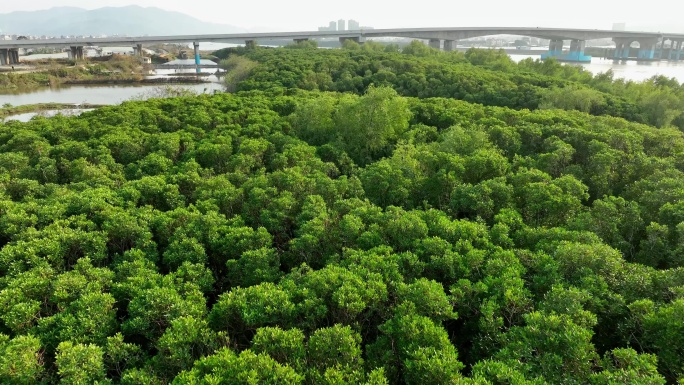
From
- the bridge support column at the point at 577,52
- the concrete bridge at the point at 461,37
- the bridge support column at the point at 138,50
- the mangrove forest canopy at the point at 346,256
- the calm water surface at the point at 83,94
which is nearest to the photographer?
the mangrove forest canopy at the point at 346,256

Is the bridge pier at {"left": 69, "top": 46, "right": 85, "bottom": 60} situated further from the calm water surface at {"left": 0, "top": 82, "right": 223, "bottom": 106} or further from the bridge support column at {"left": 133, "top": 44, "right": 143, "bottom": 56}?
the calm water surface at {"left": 0, "top": 82, "right": 223, "bottom": 106}

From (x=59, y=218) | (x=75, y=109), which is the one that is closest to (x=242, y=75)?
(x=75, y=109)

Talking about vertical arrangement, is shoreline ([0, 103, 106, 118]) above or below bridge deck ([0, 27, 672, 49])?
below

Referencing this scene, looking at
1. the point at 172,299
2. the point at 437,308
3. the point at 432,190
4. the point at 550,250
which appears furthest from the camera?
the point at 432,190

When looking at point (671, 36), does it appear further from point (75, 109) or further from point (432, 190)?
point (75, 109)

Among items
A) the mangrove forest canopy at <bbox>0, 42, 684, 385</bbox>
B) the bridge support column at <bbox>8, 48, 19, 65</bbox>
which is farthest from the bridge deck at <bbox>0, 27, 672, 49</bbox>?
the mangrove forest canopy at <bbox>0, 42, 684, 385</bbox>

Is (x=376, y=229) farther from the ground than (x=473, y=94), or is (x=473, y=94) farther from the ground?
(x=473, y=94)

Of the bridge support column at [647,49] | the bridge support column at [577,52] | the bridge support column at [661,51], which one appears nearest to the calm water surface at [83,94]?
the bridge support column at [577,52]

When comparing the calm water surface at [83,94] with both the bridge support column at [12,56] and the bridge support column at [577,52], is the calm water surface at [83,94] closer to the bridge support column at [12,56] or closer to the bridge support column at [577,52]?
the bridge support column at [12,56]
